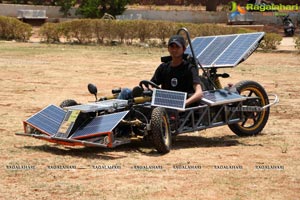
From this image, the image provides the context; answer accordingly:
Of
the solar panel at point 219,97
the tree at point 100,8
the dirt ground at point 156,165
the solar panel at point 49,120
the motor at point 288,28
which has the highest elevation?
the solar panel at point 219,97

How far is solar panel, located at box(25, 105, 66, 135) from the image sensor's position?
317 inches

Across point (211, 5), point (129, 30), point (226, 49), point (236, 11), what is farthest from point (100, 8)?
point (226, 49)

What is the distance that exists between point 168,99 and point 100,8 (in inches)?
1329

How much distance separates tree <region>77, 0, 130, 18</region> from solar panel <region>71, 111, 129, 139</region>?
32.6 metres

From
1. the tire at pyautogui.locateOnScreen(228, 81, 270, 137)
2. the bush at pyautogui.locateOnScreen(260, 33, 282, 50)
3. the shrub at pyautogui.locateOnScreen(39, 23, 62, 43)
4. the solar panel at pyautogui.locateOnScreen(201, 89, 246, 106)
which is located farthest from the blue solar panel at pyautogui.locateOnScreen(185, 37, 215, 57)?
the shrub at pyautogui.locateOnScreen(39, 23, 62, 43)

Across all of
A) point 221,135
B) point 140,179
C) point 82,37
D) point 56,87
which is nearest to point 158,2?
point 82,37

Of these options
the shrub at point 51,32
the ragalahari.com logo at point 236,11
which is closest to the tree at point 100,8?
the ragalahari.com logo at point 236,11

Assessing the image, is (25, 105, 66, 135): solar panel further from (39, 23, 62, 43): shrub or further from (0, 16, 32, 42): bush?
(0, 16, 32, 42): bush

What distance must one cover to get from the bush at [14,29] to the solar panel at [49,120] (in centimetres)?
2355

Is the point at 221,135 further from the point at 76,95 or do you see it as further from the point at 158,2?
the point at 158,2

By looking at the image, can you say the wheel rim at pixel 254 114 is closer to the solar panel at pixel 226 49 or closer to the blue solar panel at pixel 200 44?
the solar panel at pixel 226 49

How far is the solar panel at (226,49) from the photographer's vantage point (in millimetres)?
9432

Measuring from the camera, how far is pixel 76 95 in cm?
1364

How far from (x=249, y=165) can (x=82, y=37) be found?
23758 mm
